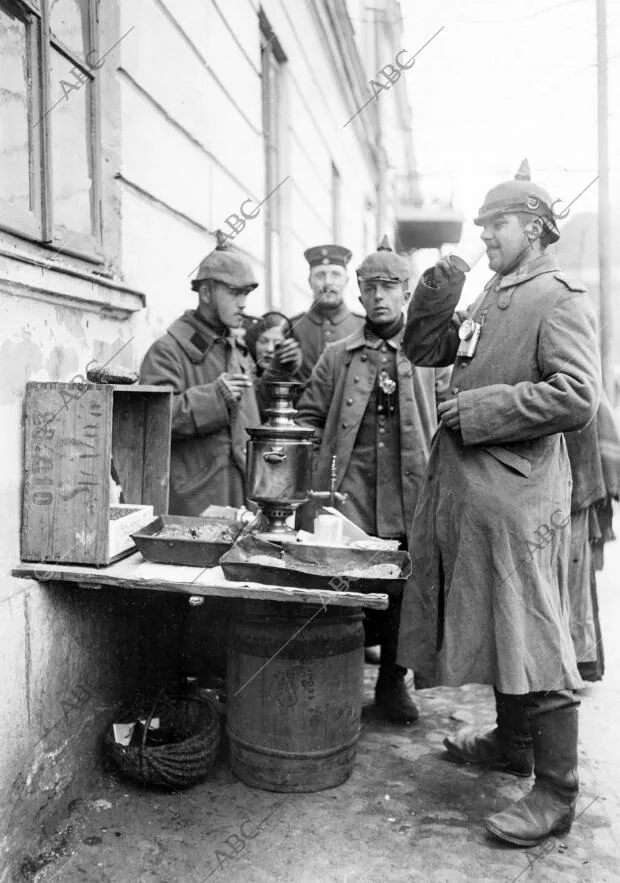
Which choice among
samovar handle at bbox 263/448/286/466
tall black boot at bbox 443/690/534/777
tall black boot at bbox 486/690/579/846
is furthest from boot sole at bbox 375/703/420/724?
samovar handle at bbox 263/448/286/466

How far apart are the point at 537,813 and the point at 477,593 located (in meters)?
0.86

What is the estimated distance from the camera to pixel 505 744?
3.64m

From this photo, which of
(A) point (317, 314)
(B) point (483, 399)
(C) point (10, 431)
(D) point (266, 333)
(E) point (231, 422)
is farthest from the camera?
(A) point (317, 314)

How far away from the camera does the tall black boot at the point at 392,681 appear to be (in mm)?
4168

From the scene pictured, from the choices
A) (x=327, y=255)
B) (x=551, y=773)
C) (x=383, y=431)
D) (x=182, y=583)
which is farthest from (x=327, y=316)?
(x=551, y=773)

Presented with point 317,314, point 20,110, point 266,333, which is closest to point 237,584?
point 20,110

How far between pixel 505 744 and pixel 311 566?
1387 millimetres

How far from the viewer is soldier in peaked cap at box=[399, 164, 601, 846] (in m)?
2.93

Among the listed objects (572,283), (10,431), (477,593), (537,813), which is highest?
(572,283)

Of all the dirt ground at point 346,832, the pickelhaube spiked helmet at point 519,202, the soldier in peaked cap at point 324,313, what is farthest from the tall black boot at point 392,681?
the soldier in peaked cap at point 324,313

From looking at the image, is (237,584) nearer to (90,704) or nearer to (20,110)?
(90,704)

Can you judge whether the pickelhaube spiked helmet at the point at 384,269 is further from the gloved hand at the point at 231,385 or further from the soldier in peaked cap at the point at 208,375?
the gloved hand at the point at 231,385

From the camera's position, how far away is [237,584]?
9.48 ft

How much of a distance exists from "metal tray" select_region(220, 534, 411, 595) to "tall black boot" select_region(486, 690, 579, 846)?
74 cm
